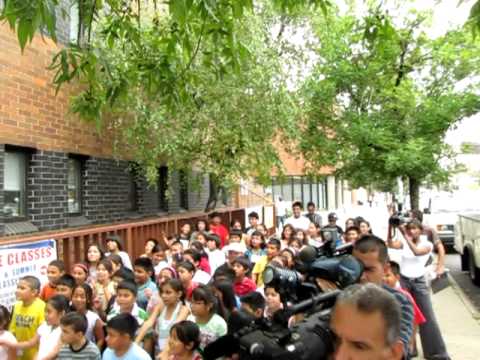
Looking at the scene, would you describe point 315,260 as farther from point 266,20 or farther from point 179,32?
point 266,20

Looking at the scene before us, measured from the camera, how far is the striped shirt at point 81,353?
14.1ft

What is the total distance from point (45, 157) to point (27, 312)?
14.1ft

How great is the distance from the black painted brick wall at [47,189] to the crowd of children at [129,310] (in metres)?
2.19

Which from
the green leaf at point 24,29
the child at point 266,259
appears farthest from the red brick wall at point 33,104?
the green leaf at point 24,29

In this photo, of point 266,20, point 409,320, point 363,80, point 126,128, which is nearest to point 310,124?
point 363,80

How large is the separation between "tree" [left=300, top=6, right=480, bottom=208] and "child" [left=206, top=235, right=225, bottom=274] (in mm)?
5117

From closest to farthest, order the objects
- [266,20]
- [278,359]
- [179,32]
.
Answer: [278,359] < [179,32] < [266,20]

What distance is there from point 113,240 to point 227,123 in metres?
3.35

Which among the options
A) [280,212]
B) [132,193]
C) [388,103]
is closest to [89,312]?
[132,193]

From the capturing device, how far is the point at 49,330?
189 inches

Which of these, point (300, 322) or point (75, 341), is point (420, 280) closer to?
point (75, 341)

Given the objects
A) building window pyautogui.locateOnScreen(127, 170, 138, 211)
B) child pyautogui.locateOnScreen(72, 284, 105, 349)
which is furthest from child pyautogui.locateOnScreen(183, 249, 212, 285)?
building window pyautogui.locateOnScreen(127, 170, 138, 211)

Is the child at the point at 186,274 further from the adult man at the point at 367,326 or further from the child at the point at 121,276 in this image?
the adult man at the point at 367,326

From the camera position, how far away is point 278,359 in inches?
73.8
